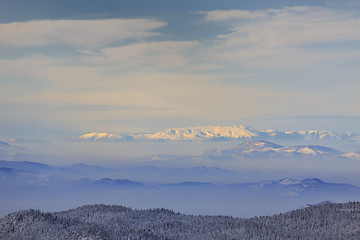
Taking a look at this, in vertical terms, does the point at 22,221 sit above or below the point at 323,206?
below

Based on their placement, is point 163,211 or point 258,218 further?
point 163,211

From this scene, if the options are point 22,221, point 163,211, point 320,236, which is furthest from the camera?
point 163,211

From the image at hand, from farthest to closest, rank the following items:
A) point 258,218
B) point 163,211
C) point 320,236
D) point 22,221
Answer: point 163,211, point 258,218, point 22,221, point 320,236

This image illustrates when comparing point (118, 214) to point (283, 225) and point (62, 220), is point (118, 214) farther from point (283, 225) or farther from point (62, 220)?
point (283, 225)

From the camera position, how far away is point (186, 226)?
227 ft

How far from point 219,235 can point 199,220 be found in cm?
1264

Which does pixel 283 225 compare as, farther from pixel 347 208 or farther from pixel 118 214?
pixel 118 214

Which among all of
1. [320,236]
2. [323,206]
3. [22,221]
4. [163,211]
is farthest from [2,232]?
[323,206]

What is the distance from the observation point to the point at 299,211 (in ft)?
246

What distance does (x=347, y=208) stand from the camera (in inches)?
2953

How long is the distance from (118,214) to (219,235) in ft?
72.8

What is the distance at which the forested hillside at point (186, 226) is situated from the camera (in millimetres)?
62094

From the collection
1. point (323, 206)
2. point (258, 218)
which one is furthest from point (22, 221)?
point (323, 206)

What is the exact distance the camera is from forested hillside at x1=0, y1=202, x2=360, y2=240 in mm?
62094
